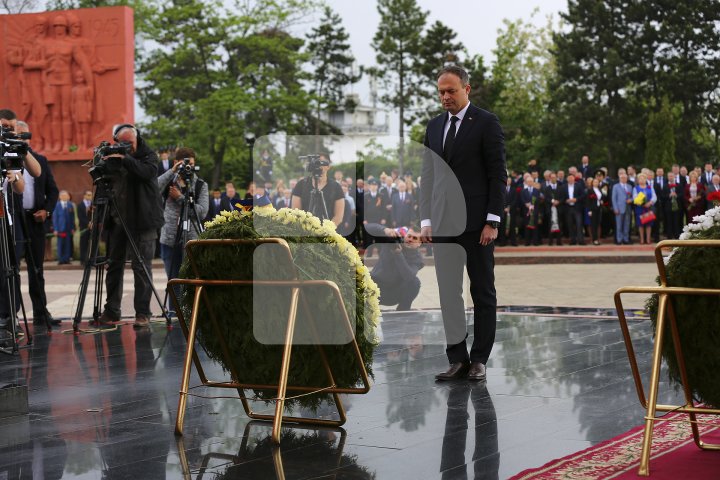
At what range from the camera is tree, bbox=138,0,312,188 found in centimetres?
4694

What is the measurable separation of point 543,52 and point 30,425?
2185 inches

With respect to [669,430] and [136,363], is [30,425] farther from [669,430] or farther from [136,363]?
[669,430]

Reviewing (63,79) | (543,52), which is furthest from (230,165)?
(63,79)

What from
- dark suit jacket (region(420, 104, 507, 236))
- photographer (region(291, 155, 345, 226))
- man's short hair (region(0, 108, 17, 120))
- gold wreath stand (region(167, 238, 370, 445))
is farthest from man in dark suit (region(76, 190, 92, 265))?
gold wreath stand (region(167, 238, 370, 445))

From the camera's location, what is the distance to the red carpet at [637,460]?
4.39 meters

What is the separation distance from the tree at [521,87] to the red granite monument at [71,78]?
94.5 feet

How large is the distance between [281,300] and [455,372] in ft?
7.30

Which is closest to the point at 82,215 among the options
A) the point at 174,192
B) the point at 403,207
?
the point at 174,192

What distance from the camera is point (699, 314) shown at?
465 cm

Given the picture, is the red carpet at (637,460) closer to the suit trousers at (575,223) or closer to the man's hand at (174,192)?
the man's hand at (174,192)

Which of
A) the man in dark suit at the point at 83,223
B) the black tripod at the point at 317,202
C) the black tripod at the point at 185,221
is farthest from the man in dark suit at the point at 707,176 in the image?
the black tripod at the point at 317,202

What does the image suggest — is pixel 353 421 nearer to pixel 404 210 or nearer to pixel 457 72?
pixel 404 210

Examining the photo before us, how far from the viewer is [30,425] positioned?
5816mm

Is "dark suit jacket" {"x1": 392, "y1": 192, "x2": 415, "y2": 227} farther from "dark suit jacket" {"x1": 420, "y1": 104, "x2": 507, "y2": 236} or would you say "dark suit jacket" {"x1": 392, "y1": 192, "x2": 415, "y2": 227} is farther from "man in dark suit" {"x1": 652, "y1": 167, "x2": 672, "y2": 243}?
"man in dark suit" {"x1": 652, "y1": 167, "x2": 672, "y2": 243}
